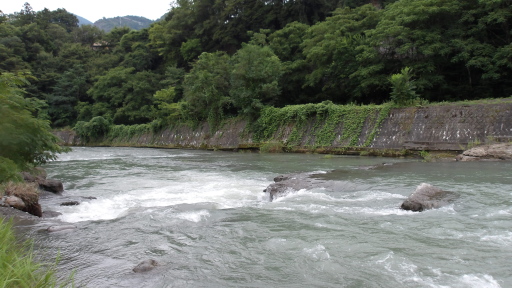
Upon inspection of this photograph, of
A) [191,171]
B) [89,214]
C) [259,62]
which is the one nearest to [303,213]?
[89,214]

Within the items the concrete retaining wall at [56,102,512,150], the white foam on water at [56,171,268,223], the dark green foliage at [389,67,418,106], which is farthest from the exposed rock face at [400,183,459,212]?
the dark green foliage at [389,67,418,106]

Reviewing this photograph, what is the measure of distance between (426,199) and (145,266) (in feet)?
23.8

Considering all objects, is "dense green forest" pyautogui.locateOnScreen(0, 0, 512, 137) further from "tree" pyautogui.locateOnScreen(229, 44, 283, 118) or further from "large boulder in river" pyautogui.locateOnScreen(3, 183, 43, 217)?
"large boulder in river" pyautogui.locateOnScreen(3, 183, 43, 217)

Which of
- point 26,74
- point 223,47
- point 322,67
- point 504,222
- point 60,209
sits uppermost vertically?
point 223,47

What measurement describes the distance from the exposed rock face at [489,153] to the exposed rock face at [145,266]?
18357 millimetres

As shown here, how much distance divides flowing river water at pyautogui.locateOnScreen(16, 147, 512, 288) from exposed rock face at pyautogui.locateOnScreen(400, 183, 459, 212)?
0.24 m

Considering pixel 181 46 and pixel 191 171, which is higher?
pixel 181 46

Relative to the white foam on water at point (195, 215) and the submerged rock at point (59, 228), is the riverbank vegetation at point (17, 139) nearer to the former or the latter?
the submerged rock at point (59, 228)

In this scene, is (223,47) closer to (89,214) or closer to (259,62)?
(259,62)

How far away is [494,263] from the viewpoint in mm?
5797

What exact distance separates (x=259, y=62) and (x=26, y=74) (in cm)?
2642

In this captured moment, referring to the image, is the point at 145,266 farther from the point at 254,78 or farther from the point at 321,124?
the point at 254,78

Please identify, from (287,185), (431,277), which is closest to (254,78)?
(287,185)

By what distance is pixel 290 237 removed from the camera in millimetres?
7422
